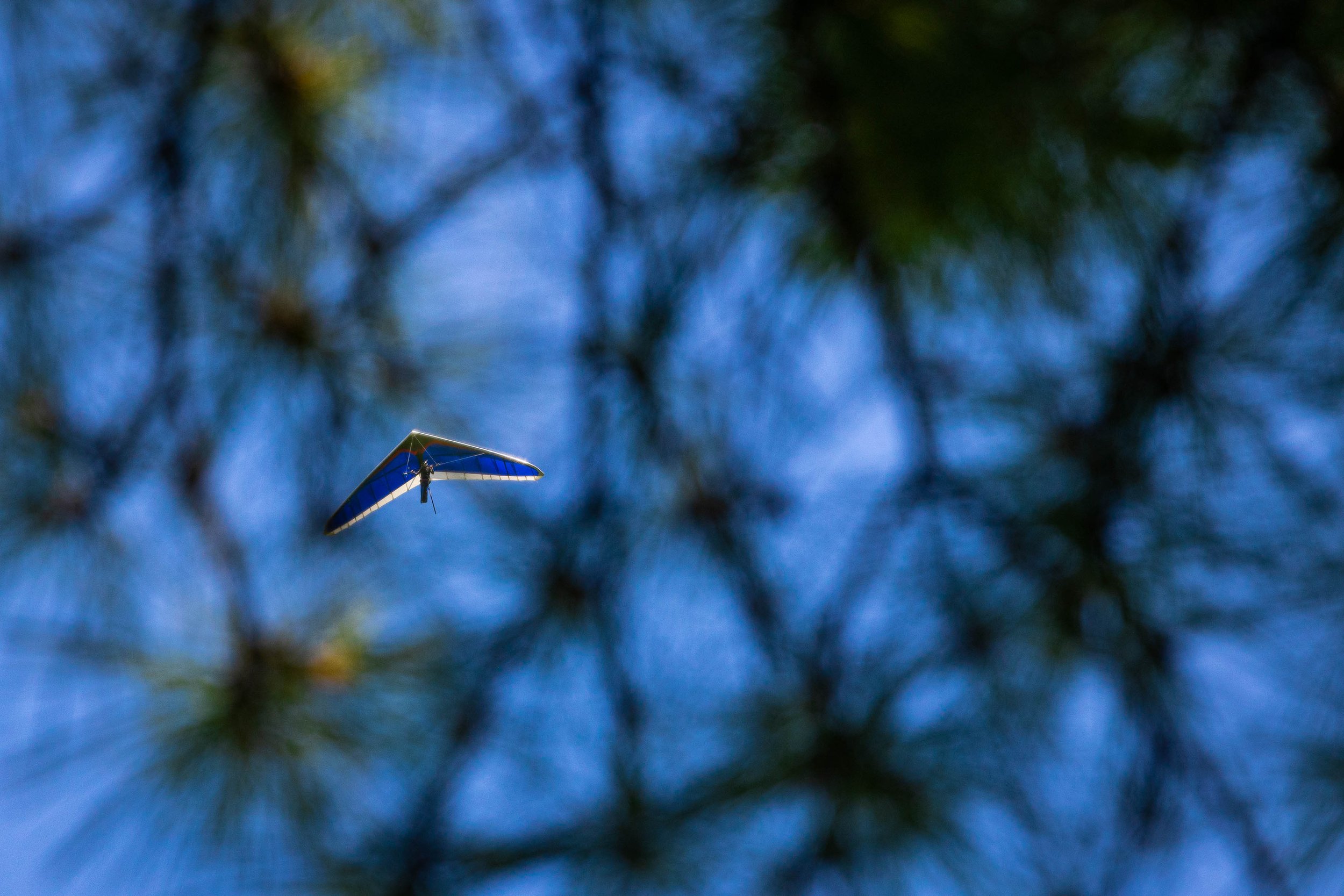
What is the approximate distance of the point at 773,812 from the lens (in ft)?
2.40

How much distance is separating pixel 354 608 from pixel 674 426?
0.32 metres

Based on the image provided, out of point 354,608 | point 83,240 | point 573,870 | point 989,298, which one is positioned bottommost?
point 573,870

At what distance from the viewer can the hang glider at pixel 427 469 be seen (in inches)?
21.9

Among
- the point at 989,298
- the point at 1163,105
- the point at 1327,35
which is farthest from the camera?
the point at 989,298

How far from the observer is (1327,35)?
582 mm

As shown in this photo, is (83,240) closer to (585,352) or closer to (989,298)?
(585,352)

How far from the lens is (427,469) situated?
0.57 m

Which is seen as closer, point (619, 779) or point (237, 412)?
point (619, 779)

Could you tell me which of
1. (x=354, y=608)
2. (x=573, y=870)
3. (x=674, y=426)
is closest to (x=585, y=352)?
(x=674, y=426)

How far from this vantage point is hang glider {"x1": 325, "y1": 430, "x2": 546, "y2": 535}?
56 centimetres

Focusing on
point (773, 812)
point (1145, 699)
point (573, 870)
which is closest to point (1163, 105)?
point (1145, 699)

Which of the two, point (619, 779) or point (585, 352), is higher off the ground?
point (585, 352)

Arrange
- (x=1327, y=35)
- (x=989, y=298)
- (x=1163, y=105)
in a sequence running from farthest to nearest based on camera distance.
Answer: (x=989, y=298) → (x=1163, y=105) → (x=1327, y=35)

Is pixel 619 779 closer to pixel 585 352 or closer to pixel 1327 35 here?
pixel 585 352
